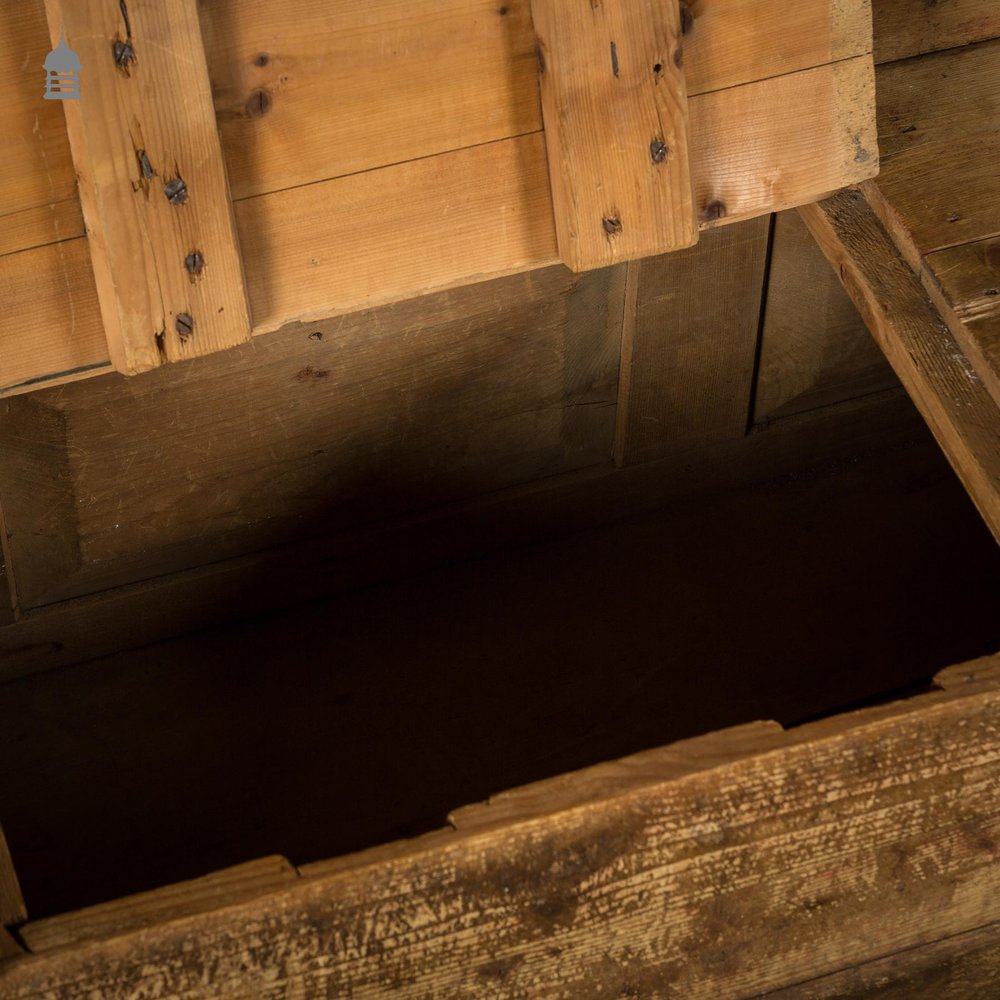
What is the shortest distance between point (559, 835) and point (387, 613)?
3.97 ft

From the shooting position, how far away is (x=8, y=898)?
3.97 ft

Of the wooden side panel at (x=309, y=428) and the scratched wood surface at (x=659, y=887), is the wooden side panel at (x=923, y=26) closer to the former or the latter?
the wooden side panel at (x=309, y=428)

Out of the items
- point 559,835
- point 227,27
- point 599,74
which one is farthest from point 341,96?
point 559,835

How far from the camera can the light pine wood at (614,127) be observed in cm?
139

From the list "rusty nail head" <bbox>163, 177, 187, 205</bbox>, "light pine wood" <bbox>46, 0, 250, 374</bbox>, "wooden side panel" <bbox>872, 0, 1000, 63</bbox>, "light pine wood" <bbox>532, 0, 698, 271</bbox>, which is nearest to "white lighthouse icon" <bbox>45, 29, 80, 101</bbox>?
"light pine wood" <bbox>46, 0, 250, 374</bbox>

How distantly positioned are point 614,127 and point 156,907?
3.36ft

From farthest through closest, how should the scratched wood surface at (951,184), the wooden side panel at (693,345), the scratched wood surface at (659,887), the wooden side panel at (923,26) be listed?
the wooden side panel at (693,345), the wooden side panel at (923,26), the scratched wood surface at (951,184), the scratched wood surface at (659,887)

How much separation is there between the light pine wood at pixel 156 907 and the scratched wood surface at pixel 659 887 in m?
0.01

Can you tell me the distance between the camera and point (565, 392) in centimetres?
221

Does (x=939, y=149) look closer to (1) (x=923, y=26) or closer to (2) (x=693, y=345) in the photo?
(1) (x=923, y=26)

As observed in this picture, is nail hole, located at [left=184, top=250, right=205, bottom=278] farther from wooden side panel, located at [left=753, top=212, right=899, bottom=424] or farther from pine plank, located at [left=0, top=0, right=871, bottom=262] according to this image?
wooden side panel, located at [left=753, top=212, right=899, bottom=424]

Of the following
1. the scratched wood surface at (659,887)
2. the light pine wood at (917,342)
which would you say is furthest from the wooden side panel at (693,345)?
the scratched wood surface at (659,887)

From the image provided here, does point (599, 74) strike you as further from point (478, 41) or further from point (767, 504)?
point (767, 504)

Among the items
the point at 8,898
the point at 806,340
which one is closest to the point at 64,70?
the point at 8,898
